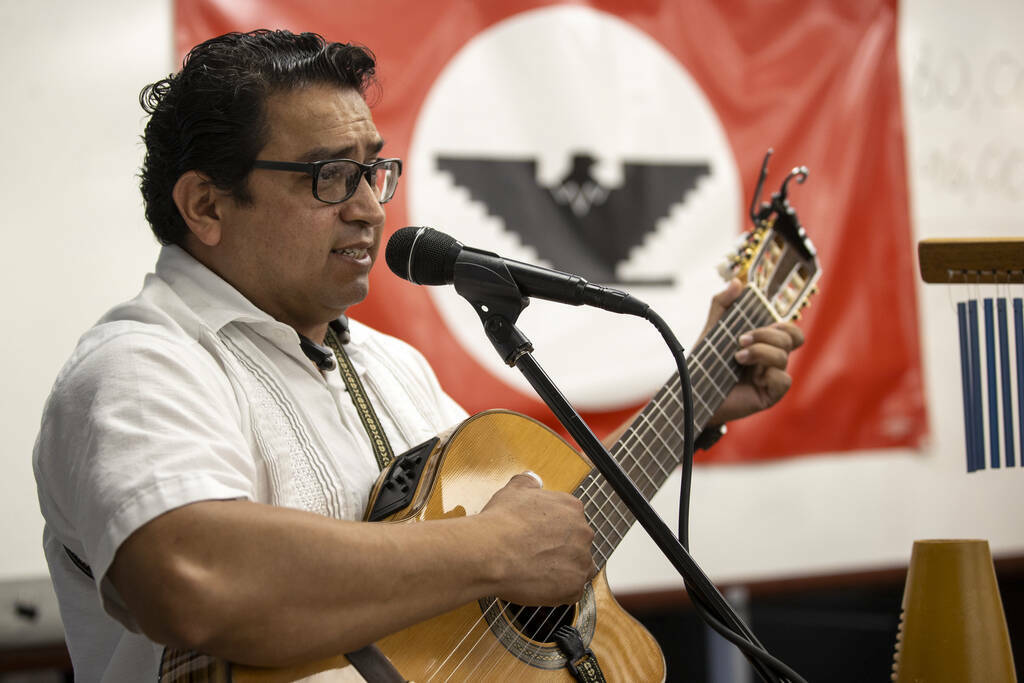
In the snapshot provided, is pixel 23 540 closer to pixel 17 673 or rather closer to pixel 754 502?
pixel 17 673

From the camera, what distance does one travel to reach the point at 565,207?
117 inches

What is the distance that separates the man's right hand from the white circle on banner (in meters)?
1.41

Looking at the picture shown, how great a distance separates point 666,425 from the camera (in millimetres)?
1704

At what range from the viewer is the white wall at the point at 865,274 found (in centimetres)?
238

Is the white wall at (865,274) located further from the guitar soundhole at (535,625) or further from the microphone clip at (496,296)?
the guitar soundhole at (535,625)

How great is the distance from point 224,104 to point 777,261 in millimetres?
1130

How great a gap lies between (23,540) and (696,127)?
7.82 feet

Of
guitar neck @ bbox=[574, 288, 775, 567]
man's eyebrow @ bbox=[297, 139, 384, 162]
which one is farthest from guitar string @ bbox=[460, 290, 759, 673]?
man's eyebrow @ bbox=[297, 139, 384, 162]

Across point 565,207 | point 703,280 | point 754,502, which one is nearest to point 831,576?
point 754,502

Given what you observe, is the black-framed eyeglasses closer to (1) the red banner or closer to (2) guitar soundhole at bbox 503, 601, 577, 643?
(2) guitar soundhole at bbox 503, 601, 577, 643

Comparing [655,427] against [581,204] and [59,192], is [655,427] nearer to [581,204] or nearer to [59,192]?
[581,204]

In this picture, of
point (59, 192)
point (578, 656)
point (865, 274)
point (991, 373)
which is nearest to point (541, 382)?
point (578, 656)

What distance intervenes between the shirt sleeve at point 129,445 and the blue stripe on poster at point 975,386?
1.17m

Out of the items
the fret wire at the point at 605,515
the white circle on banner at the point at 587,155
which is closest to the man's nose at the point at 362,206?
the fret wire at the point at 605,515
